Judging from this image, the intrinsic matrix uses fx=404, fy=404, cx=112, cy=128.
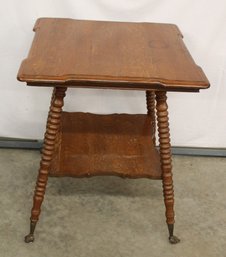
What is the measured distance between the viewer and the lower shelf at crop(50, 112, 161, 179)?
135 cm

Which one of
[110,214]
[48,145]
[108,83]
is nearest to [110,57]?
[108,83]

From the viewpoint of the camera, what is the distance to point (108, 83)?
1.09m

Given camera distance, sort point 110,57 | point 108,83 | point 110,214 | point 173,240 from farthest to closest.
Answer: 1. point 110,214
2. point 173,240
3. point 110,57
4. point 108,83

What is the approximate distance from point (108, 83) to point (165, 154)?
0.34 meters

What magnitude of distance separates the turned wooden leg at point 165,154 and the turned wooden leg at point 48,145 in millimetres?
292

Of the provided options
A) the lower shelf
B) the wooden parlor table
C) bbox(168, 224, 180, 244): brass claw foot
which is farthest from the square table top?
bbox(168, 224, 180, 244): brass claw foot

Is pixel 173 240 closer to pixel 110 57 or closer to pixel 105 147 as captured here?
pixel 105 147

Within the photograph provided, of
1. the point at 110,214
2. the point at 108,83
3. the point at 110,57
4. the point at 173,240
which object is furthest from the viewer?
the point at 110,214

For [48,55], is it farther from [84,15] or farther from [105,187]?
[105,187]

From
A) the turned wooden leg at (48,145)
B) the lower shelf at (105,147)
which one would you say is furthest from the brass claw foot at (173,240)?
the turned wooden leg at (48,145)

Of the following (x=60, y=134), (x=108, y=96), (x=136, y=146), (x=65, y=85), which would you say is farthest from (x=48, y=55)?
(x=108, y=96)

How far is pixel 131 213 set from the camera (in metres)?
1.55

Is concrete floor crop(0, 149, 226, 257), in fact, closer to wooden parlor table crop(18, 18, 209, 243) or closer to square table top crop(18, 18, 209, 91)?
wooden parlor table crop(18, 18, 209, 243)

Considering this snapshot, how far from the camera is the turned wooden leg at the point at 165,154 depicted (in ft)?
4.00
